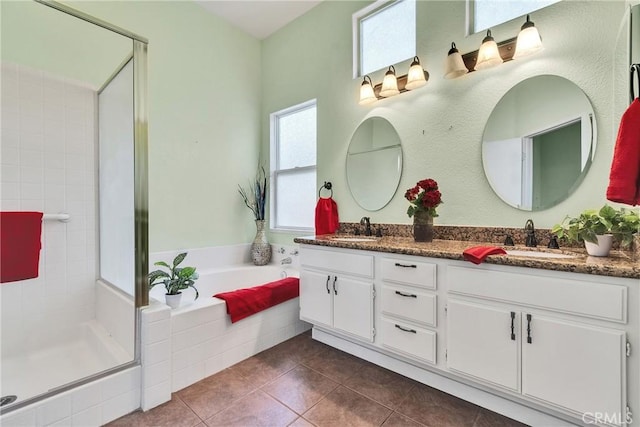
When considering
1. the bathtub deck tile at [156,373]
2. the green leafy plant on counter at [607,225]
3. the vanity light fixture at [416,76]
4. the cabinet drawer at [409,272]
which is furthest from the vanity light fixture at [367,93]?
the bathtub deck tile at [156,373]

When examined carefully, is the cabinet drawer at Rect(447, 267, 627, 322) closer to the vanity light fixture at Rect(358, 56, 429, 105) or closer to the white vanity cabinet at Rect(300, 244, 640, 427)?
the white vanity cabinet at Rect(300, 244, 640, 427)

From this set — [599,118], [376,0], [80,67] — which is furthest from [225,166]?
[599,118]

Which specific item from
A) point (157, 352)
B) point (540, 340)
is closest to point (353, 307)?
point (540, 340)

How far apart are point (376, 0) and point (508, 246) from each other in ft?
7.80

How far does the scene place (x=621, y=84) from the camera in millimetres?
1519

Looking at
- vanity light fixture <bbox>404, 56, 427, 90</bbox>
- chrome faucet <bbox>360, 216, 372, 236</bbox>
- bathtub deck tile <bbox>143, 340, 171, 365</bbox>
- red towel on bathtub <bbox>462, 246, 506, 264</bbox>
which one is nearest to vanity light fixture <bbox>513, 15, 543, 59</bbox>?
vanity light fixture <bbox>404, 56, 427, 90</bbox>

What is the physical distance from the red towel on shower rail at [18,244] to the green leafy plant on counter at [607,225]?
9.55 feet

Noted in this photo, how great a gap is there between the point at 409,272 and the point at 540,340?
2.20ft

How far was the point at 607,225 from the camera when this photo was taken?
1.35m

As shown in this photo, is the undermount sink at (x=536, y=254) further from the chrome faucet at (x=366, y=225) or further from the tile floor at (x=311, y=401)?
the chrome faucet at (x=366, y=225)

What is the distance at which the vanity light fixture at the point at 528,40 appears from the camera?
5.58 feet

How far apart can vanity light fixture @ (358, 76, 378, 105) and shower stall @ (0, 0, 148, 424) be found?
167cm

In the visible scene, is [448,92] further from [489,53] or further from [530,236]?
[530,236]

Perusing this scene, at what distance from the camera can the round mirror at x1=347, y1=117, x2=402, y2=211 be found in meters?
2.43
